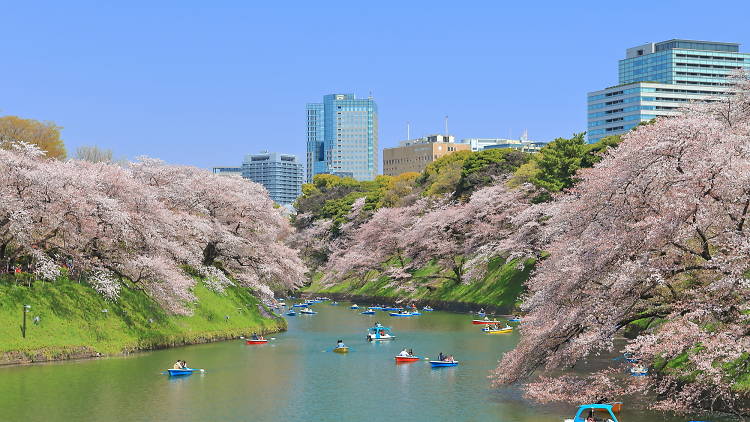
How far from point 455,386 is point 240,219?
109 feet

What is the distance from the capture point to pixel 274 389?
39281 mm

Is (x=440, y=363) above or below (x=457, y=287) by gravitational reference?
below

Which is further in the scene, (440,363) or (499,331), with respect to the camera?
(499,331)

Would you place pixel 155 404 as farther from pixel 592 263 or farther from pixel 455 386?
pixel 592 263

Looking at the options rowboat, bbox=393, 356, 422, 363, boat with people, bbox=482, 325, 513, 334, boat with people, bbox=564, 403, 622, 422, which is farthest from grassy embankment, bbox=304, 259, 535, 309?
boat with people, bbox=564, 403, 622, 422

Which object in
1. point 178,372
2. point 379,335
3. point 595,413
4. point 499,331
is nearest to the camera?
point 595,413

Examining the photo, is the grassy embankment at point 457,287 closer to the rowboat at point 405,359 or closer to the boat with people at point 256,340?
the boat with people at point 256,340

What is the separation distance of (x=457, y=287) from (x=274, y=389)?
170 ft

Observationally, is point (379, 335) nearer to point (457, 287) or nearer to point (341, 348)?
point (341, 348)

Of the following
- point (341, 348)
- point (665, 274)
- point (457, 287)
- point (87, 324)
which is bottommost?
point (341, 348)

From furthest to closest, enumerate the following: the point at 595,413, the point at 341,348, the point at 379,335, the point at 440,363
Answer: the point at 379,335 → the point at 341,348 → the point at 440,363 → the point at 595,413

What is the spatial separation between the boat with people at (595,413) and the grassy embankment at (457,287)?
146 ft

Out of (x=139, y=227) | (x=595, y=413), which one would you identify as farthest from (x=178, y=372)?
(x=595, y=413)

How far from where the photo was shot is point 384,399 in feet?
120
